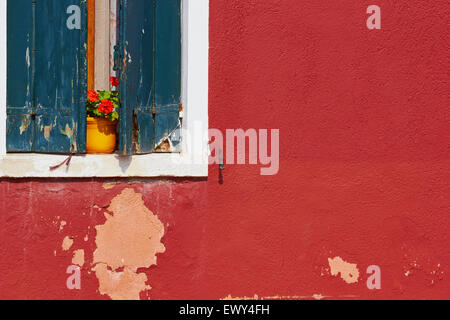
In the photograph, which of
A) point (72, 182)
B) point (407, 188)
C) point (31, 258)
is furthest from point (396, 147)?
point (31, 258)

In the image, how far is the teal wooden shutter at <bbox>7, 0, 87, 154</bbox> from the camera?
3.88 metres

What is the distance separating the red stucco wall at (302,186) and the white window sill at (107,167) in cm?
6

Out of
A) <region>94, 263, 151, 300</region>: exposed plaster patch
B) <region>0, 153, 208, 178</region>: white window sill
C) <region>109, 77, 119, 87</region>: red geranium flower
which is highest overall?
<region>109, 77, 119, 87</region>: red geranium flower

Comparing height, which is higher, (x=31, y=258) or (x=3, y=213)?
(x=3, y=213)

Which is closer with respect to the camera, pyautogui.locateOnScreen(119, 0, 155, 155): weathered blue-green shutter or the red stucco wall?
pyautogui.locateOnScreen(119, 0, 155, 155): weathered blue-green shutter

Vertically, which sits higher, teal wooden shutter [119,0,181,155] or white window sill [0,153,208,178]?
teal wooden shutter [119,0,181,155]

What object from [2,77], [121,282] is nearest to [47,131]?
[2,77]

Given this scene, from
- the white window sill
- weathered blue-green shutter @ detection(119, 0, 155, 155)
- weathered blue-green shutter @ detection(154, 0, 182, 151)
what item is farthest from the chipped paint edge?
weathered blue-green shutter @ detection(154, 0, 182, 151)

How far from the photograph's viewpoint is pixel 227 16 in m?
3.88

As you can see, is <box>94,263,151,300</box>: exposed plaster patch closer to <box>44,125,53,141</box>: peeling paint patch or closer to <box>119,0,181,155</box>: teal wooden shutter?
<box>119,0,181,155</box>: teal wooden shutter

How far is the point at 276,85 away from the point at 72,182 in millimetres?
1480

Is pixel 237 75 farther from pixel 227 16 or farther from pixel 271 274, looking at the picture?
pixel 271 274

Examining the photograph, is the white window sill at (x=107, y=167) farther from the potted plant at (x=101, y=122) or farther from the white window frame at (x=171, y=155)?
the potted plant at (x=101, y=122)

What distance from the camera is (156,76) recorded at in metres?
3.90
